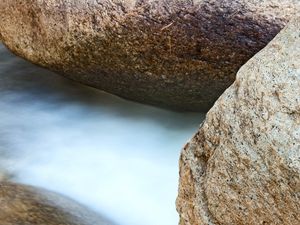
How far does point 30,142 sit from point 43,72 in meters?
1.23

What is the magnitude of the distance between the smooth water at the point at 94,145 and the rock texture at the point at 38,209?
22cm

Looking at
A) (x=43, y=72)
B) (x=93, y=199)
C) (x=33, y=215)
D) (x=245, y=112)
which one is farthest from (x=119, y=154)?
(x=245, y=112)

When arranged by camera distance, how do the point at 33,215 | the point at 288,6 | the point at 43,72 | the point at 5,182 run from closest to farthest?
1. the point at 33,215
2. the point at 288,6
3. the point at 5,182
4. the point at 43,72

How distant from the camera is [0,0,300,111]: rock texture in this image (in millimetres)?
3172

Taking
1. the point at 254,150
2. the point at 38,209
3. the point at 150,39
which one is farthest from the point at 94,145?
the point at 254,150

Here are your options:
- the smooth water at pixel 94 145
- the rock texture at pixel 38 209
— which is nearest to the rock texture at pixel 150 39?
the smooth water at pixel 94 145

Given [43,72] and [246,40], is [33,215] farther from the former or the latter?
[43,72]

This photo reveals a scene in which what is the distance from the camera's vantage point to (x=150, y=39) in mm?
3395

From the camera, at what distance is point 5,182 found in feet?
10.9

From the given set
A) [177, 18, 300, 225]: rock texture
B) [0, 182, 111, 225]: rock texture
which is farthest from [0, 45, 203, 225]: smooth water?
[177, 18, 300, 225]: rock texture

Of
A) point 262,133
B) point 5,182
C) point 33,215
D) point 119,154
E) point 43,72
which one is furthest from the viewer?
point 43,72

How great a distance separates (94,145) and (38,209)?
1215mm

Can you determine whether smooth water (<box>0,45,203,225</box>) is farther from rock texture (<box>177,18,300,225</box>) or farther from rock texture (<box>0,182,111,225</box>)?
rock texture (<box>177,18,300,225</box>)

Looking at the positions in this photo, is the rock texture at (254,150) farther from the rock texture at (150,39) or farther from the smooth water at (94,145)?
the smooth water at (94,145)
